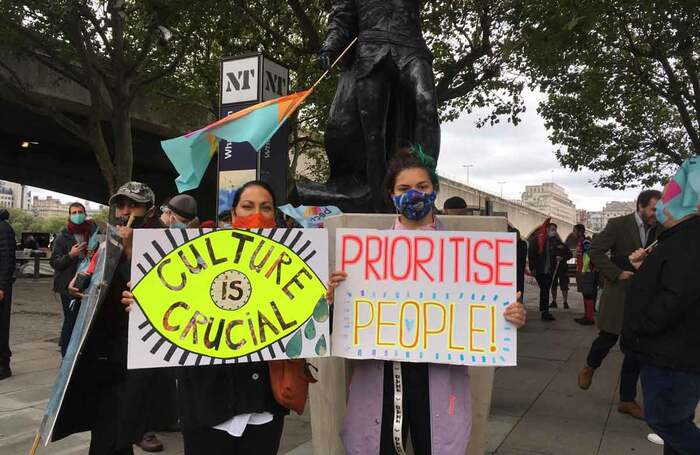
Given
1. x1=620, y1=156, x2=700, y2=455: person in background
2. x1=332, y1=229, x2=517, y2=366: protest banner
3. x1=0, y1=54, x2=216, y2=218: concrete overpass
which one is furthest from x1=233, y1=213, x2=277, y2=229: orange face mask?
x1=0, y1=54, x2=216, y2=218: concrete overpass

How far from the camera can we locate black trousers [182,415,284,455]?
214cm

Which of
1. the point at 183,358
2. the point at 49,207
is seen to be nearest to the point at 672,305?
the point at 183,358

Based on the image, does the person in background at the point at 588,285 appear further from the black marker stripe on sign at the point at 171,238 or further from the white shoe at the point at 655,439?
the black marker stripe on sign at the point at 171,238

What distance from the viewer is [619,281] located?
5.00 metres

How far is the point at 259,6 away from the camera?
12.8m

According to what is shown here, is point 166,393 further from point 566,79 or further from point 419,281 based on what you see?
point 566,79

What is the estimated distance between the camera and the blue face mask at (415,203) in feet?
7.71

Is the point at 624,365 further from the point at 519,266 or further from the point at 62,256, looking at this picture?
the point at 62,256

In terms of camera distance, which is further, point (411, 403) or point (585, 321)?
point (585, 321)

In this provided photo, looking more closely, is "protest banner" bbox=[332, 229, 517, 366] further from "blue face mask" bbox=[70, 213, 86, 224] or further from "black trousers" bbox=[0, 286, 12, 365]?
"black trousers" bbox=[0, 286, 12, 365]

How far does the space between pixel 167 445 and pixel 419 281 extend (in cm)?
284

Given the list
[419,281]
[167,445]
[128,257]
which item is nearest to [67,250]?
[167,445]

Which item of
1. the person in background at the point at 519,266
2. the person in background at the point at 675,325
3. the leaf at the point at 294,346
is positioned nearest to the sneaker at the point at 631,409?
the person in background at the point at 519,266

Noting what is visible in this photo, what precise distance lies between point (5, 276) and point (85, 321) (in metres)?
4.09
